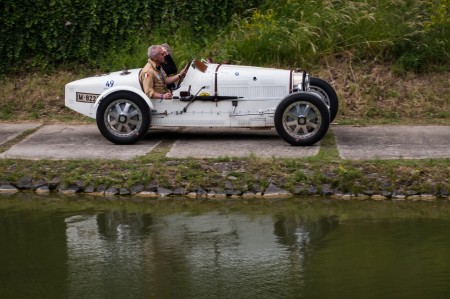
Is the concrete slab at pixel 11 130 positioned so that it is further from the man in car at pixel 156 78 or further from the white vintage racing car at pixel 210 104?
the man in car at pixel 156 78

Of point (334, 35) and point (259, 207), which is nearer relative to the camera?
point (259, 207)

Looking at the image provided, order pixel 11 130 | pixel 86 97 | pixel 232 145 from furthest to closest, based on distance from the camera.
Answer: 1. pixel 11 130
2. pixel 86 97
3. pixel 232 145

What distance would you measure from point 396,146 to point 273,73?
1.84m

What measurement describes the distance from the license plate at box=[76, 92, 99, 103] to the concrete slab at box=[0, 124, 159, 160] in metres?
0.58

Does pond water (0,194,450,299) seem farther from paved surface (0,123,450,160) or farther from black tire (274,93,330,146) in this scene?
black tire (274,93,330,146)

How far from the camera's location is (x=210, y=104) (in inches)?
519

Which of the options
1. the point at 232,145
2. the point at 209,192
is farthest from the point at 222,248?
the point at 232,145

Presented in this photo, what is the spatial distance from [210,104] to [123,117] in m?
1.15

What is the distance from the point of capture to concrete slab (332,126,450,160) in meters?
12.4

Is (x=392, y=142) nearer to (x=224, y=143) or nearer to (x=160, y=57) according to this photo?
(x=224, y=143)

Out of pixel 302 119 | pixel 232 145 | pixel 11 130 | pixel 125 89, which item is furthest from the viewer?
pixel 11 130

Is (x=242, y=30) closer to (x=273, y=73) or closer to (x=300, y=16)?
(x=300, y=16)

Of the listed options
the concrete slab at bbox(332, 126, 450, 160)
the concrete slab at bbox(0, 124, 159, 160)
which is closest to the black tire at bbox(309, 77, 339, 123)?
the concrete slab at bbox(332, 126, 450, 160)

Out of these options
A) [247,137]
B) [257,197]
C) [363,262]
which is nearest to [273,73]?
[247,137]
